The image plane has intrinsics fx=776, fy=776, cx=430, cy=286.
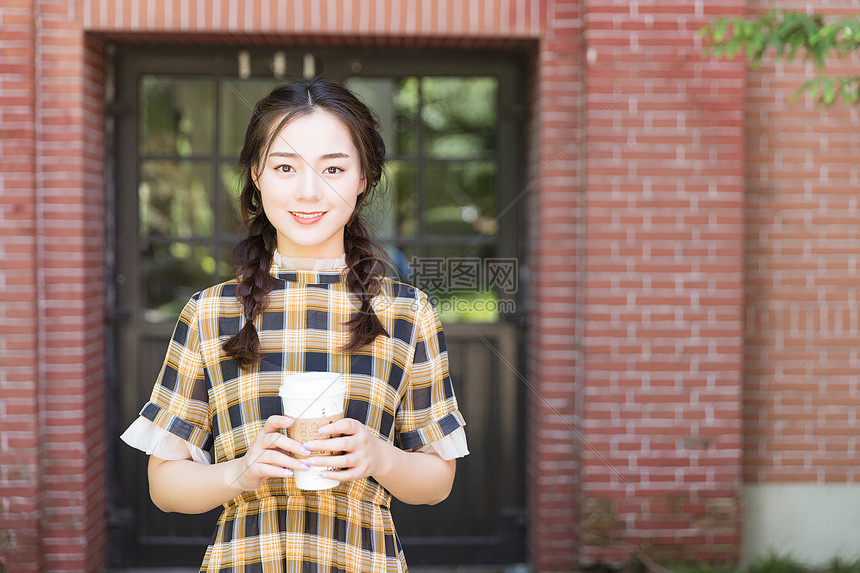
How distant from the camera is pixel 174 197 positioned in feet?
12.8

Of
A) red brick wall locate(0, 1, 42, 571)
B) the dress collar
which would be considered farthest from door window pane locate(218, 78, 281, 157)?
the dress collar

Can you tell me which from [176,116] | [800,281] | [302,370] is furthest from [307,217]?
[800,281]

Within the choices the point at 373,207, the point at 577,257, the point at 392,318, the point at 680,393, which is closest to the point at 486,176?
the point at 577,257

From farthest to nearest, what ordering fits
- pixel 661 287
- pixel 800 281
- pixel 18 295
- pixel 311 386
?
pixel 800 281 → pixel 661 287 → pixel 18 295 → pixel 311 386

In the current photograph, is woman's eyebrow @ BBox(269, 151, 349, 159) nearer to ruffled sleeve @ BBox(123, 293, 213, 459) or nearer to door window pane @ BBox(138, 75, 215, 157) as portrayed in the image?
ruffled sleeve @ BBox(123, 293, 213, 459)

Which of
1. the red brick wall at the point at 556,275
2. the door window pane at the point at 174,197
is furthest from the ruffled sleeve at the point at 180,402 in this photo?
the door window pane at the point at 174,197

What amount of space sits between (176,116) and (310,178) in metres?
2.50

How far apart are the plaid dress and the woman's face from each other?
13cm

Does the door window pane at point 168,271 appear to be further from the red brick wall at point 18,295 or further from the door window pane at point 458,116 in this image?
the door window pane at point 458,116

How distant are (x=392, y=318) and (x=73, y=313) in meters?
2.32

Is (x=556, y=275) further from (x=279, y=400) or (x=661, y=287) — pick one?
(x=279, y=400)

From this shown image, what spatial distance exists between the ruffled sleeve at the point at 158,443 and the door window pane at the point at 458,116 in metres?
2.54

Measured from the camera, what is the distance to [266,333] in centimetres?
165

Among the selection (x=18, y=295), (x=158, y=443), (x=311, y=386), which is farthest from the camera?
(x=18, y=295)
